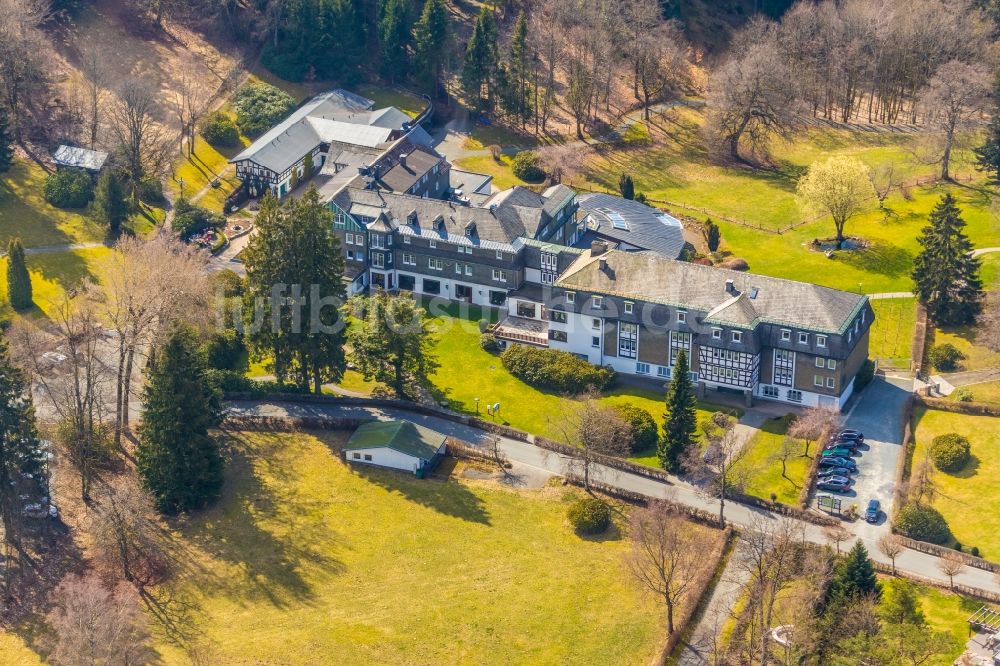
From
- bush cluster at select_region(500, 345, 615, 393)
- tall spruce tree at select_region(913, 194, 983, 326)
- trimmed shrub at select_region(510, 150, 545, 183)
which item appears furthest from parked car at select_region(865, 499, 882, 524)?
trimmed shrub at select_region(510, 150, 545, 183)

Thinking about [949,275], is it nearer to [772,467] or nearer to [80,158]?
[772,467]

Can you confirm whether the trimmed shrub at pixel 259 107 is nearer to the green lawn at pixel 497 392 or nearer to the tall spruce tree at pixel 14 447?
the green lawn at pixel 497 392

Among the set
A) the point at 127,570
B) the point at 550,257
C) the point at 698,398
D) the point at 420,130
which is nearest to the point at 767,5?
the point at 420,130

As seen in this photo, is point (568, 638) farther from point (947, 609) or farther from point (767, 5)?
point (767, 5)

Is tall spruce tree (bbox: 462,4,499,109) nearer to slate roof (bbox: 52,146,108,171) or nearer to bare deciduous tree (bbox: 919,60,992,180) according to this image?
slate roof (bbox: 52,146,108,171)

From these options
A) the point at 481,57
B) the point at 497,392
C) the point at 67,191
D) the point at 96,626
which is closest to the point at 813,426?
the point at 497,392

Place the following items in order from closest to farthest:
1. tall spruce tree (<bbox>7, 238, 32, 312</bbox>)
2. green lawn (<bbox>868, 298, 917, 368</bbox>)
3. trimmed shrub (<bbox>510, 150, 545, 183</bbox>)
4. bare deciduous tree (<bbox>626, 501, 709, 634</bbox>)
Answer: bare deciduous tree (<bbox>626, 501, 709, 634</bbox>) → tall spruce tree (<bbox>7, 238, 32, 312</bbox>) → green lawn (<bbox>868, 298, 917, 368</bbox>) → trimmed shrub (<bbox>510, 150, 545, 183</bbox>)

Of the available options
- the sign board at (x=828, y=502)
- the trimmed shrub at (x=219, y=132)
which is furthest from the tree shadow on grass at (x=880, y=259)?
the trimmed shrub at (x=219, y=132)
